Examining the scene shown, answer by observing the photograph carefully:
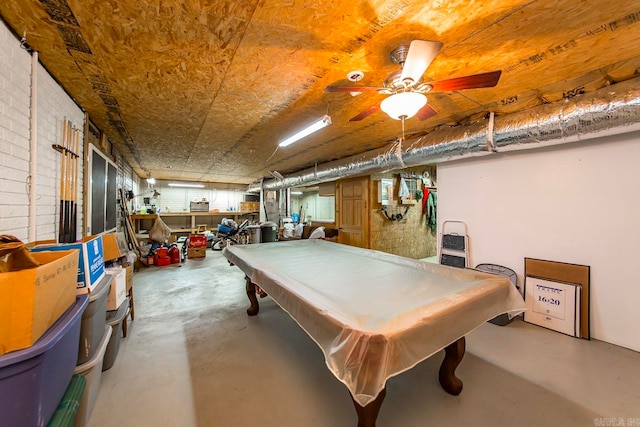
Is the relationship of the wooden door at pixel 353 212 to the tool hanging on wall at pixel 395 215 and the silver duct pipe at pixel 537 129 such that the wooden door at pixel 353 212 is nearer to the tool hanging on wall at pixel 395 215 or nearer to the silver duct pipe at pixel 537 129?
the tool hanging on wall at pixel 395 215

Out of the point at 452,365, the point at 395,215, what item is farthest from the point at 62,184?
the point at 395,215

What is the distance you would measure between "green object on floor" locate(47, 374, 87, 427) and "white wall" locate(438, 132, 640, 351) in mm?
4135

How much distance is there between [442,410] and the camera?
5.27 ft

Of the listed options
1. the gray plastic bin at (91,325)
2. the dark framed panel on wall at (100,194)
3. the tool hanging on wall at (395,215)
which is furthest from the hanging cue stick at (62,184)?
the tool hanging on wall at (395,215)

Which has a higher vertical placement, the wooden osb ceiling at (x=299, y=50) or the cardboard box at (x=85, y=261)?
the wooden osb ceiling at (x=299, y=50)

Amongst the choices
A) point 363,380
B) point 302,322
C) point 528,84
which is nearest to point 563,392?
point 363,380

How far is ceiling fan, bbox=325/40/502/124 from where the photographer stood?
145cm

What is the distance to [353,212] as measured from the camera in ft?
18.5

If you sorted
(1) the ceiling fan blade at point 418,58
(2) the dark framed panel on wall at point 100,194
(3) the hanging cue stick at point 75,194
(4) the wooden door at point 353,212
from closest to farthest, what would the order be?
(1) the ceiling fan blade at point 418,58
(3) the hanging cue stick at point 75,194
(2) the dark framed panel on wall at point 100,194
(4) the wooden door at point 353,212

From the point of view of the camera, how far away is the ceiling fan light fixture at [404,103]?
5.63ft

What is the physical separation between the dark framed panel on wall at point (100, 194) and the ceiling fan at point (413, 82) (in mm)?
3220

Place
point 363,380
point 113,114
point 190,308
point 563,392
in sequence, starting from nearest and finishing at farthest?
point 363,380
point 563,392
point 113,114
point 190,308

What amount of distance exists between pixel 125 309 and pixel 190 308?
3.41ft

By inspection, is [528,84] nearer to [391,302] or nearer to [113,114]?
[391,302]
